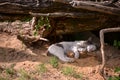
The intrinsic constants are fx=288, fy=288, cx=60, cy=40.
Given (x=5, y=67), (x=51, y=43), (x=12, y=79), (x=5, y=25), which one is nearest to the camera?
(x=12, y=79)

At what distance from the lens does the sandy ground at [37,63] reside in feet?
16.6

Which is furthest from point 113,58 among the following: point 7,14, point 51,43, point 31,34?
point 7,14

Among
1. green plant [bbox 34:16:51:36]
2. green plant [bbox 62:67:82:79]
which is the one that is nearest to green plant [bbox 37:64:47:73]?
green plant [bbox 62:67:82:79]

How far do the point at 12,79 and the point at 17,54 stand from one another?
92 centimetres

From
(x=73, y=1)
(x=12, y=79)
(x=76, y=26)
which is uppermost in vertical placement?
(x=73, y=1)

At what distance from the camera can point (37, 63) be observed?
5.40m

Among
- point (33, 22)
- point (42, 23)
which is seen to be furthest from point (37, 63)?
point (33, 22)

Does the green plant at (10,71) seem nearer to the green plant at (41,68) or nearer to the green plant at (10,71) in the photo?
the green plant at (10,71)

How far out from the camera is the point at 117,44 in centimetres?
588

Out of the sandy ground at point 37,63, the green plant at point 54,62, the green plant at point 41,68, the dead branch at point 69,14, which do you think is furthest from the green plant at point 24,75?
the dead branch at point 69,14

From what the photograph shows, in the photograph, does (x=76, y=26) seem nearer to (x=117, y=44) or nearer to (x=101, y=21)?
(x=101, y=21)

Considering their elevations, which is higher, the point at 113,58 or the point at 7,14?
the point at 7,14

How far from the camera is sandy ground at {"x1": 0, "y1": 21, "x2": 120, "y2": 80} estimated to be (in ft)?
16.6

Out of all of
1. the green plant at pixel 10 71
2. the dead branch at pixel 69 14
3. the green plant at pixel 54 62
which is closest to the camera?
the green plant at pixel 10 71
